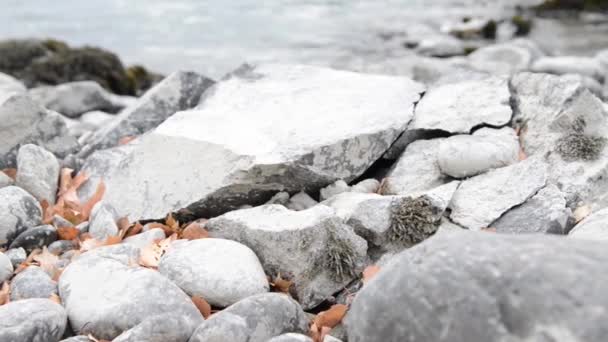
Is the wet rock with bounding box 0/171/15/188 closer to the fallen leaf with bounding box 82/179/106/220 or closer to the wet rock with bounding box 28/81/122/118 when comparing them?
the fallen leaf with bounding box 82/179/106/220

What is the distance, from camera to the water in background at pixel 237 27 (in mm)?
17672

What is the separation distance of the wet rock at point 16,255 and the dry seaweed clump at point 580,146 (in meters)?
3.86

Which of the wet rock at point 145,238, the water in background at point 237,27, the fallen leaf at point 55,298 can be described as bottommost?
the water in background at point 237,27

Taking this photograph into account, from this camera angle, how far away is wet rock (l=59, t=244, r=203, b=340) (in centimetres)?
366

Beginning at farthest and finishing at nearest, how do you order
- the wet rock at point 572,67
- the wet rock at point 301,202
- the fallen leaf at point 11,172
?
the wet rock at point 572,67
the fallen leaf at point 11,172
the wet rock at point 301,202

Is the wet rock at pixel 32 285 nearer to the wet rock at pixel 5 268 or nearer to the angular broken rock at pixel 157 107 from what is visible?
the wet rock at pixel 5 268

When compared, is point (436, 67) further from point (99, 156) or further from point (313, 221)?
point (313, 221)

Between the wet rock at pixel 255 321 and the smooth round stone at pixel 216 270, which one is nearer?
the wet rock at pixel 255 321

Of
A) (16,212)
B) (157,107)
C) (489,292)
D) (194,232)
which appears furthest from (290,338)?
(157,107)

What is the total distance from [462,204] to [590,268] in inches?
82.9

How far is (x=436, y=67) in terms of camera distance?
12203mm

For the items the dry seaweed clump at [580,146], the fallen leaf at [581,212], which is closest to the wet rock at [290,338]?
the fallen leaf at [581,212]

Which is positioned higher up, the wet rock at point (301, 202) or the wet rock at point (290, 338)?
the wet rock at point (290, 338)

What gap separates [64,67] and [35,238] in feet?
33.8
